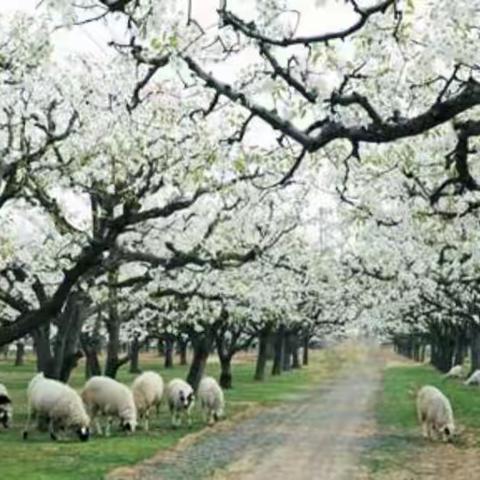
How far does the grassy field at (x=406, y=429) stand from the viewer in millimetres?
22109

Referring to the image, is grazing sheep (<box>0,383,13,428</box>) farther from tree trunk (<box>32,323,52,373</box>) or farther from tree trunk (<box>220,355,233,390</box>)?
tree trunk (<box>220,355,233,390</box>)

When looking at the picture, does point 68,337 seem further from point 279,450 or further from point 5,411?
point 279,450

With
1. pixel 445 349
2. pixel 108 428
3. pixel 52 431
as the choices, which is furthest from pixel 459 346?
pixel 52 431

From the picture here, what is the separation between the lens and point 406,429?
28844 millimetres

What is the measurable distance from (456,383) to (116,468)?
3989cm

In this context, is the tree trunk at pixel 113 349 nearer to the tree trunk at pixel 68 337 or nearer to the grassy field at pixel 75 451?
the grassy field at pixel 75 451

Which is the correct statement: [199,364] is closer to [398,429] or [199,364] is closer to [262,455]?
[398,429]

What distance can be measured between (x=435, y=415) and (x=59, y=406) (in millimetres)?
9749

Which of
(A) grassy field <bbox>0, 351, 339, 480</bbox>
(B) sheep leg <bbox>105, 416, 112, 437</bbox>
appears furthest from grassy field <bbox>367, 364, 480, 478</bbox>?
(B) sheep leg <bbox>105, 416, 112, 437</bbox>

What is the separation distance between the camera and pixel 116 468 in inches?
778

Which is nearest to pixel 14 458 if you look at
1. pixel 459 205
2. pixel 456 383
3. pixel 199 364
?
pixel 459 205

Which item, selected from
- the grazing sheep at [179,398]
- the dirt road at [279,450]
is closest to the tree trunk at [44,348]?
the grazing sheep at [179,398]

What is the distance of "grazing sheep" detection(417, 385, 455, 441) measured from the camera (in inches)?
1029

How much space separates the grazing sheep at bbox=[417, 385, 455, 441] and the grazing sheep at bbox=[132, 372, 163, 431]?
7.84 metres
